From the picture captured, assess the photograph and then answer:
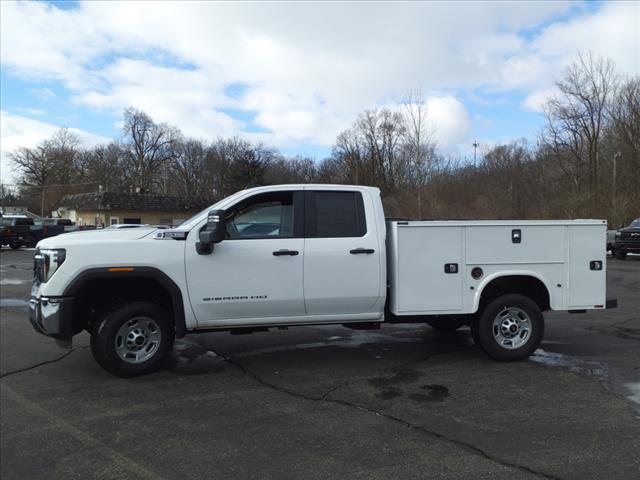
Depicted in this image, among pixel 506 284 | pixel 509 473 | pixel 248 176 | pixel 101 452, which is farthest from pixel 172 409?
pixel 248 176

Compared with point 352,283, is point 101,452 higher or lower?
lower

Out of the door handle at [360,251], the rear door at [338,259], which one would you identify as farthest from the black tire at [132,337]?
the door handle at [360,251]

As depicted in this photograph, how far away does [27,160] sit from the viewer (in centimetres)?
8375

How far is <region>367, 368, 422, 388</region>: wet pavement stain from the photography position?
5.63m

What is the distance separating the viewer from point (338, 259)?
19.7ft

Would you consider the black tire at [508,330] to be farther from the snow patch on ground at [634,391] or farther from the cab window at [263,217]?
the cab window at [263,217]

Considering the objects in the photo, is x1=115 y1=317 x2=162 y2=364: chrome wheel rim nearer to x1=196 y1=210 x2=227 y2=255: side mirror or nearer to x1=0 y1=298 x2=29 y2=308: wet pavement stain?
x1=196 y1=210 x2=227 y2=255: side mirror

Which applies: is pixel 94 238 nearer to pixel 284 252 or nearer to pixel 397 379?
pixel 284 252

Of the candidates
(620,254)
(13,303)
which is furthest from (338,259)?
(620,254)

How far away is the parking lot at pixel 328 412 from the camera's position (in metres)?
3.81

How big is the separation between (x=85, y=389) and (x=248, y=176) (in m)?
65.7

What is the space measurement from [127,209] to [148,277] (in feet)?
182

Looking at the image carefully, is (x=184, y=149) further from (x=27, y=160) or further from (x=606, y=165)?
(x=606, y=165)

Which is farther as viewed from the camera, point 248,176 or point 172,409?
point 248,176
